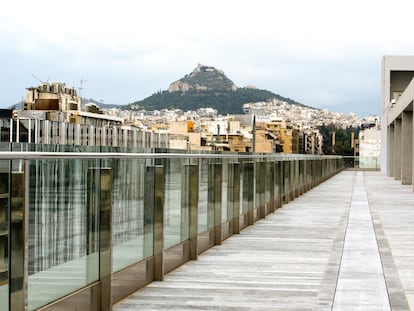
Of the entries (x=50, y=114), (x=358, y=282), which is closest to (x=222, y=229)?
(x=358, y=282)

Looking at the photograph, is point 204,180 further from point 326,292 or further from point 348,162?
point 348,162

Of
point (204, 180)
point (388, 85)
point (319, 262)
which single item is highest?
point (388, 85)

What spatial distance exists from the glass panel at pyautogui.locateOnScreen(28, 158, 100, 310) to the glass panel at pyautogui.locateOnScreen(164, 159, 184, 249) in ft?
6.52

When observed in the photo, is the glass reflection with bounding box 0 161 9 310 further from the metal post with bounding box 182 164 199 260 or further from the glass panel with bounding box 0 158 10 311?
the metal post with bounding box 182 164 199 260

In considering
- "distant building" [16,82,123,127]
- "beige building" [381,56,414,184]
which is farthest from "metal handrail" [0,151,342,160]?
"distant building" [16,82,123,127]

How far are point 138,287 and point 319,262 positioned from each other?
8.96 feet

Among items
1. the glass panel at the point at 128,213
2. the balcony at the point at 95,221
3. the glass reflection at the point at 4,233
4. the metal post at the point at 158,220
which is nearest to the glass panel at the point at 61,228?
the balcony at the point at 95,221

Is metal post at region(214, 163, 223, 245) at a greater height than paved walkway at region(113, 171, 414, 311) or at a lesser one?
greater

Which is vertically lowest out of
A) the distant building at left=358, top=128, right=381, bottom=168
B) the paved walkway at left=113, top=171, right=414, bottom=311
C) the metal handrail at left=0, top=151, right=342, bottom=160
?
the paved walkway at left=113, top=171, right=414, bottom=311

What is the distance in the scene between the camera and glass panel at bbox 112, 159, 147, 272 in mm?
6223

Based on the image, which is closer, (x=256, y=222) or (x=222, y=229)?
(x=222, y=229)

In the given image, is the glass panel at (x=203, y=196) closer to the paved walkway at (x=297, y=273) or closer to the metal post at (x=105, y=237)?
the paved walkway at (x=297, y=273)

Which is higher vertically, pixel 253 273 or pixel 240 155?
pixel 240 155

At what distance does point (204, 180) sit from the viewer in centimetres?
935
